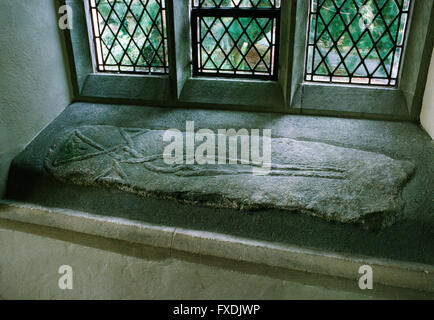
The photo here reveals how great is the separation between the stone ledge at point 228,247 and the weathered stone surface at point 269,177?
203 mm

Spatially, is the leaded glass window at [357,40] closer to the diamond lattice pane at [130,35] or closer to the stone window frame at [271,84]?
the stone window frame at [271,84]

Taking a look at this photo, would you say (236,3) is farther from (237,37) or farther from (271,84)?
(271,84)

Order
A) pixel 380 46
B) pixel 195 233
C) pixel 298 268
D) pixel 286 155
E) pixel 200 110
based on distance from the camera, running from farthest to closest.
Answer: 1. pixel 200 110
2. pixel 380 46
3. pixel 286 155
4. pixel 195 233
5. pixel 298 268

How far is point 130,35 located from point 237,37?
0.99 meters

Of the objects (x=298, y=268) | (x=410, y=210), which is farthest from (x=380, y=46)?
(x=298, y=268)

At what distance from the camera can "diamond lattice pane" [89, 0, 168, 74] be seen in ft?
10.6

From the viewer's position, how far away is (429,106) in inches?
101

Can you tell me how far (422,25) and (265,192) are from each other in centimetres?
169

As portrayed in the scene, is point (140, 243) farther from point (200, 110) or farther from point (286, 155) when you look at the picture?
point (200, 110)

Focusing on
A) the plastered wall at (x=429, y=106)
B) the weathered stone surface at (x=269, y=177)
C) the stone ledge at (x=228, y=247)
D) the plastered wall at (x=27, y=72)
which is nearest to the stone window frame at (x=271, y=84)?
the plastered wall at (x=429, y=106)

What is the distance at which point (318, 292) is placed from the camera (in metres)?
1.91

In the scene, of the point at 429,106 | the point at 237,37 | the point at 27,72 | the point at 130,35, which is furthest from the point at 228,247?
the point at 130,35

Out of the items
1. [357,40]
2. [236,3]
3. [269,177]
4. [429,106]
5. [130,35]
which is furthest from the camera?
[130,35]


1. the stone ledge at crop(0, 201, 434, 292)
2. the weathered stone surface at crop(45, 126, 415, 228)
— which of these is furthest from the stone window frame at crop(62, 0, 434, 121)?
the stone ledge at crop(0, 201, 434, 292)
